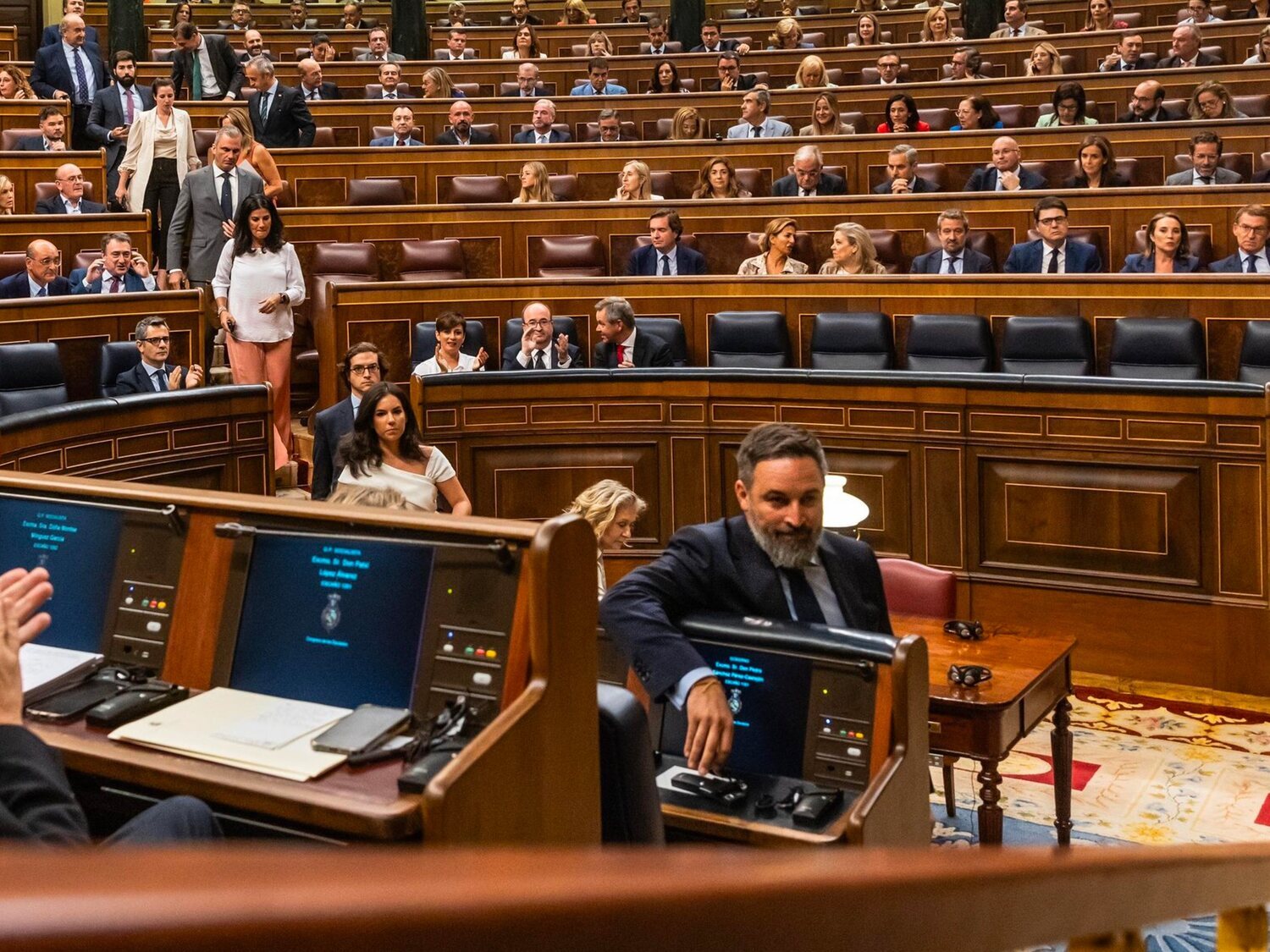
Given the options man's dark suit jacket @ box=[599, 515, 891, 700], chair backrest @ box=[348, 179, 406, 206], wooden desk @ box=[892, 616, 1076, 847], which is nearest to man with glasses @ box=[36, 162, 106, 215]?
chair backrest @ box=[348, 179, 406, 206]

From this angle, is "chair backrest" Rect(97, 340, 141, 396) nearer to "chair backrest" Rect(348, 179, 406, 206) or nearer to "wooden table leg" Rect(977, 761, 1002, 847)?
"chair backrest" Rect(348, 179, 406, 206)

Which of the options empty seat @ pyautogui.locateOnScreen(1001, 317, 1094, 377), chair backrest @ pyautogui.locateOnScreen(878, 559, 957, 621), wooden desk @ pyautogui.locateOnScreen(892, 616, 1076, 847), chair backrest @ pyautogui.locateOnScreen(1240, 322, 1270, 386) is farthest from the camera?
empty seat @ pyautogui.locateOnScreen(1001, 317, 1094, 377)

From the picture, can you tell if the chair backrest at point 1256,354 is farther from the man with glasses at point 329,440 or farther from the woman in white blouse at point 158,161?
the woman in white blouse at point 158,161

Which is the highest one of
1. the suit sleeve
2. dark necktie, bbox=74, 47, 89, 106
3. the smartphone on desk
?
dark necktie, bbox=74, 47, 89, 106

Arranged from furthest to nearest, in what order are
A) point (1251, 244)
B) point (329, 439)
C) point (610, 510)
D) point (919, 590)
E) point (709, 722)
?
point (1251, 244), point (329, 439), point (610, 510), point (919, 590), point (709, 722)

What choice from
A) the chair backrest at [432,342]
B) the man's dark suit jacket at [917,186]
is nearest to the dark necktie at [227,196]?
the chair backrest at [432,342]

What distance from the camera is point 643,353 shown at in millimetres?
5809

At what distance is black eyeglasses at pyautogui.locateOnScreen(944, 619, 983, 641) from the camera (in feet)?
11.3

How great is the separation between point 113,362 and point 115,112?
3.46 metres

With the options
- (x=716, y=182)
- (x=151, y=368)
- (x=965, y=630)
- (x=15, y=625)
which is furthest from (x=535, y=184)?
(x=15, y=625)

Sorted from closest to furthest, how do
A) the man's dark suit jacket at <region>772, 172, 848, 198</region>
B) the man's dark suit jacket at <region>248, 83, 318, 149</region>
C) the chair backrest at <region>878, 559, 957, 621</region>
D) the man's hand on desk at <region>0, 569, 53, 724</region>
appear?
the man's hand on desk at <region>0, 569, 53, 724</region>, the chair backrest at <region>878, 559, 957, 621</region>, the man's dark suit jacket at <region>772, 172, 848, 198</region>, the man's dark suit jacket at <region>248, 83, 318, 149</region>

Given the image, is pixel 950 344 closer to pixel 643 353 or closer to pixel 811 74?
pixel 643 353

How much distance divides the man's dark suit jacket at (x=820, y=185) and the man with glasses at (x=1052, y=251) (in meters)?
1.40

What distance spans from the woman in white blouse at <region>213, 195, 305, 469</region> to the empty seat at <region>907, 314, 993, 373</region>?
9.01 ft
